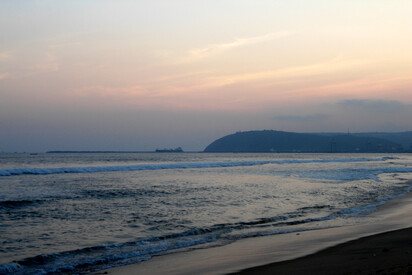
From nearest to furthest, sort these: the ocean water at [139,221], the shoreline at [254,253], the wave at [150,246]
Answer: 1. the shoreline at [254,253]
2. the wave at [150,246]
3. the ocean water at [139,221]

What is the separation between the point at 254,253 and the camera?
9422 mm

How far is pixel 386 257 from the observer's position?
28.0ft

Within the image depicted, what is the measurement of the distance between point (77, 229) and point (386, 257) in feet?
27.2

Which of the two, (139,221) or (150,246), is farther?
(139,221)

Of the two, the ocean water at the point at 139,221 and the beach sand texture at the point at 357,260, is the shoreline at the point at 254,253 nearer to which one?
the beach sand texture at the point at 357,260

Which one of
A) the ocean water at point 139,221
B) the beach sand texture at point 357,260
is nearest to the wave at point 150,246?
the ocean water at point 139,221

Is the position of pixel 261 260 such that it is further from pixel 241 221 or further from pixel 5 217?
pixel 5 217

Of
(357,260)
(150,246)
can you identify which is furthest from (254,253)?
(150,246)

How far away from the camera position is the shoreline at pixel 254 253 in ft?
26.5

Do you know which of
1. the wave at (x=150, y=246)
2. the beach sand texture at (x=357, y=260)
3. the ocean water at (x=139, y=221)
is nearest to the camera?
the beach sand texture at (x=357, y=260)

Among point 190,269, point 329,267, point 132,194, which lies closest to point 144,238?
point 190,269

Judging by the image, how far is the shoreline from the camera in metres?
8.09

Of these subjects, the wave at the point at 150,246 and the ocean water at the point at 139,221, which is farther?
the ocean water at the point at 139,221

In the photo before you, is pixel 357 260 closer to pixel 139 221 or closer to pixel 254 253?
pixel 254 253
